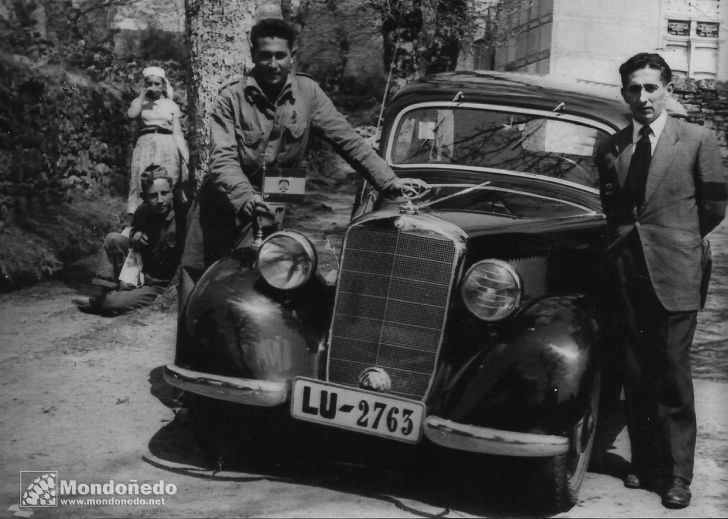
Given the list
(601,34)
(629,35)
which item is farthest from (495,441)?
(629,35)

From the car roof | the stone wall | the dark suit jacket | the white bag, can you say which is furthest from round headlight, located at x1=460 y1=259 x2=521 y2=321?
the stone wall

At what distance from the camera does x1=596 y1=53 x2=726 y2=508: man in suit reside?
429 centimetres

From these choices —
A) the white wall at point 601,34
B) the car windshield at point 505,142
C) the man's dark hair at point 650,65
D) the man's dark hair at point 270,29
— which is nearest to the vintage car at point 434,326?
the car windshield at point 505,142

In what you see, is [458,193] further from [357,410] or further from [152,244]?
[152,244]

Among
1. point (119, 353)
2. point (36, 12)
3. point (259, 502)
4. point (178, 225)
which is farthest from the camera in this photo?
point (36, 12)

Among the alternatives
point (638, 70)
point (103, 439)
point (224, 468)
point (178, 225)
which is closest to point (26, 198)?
point (178, 225)

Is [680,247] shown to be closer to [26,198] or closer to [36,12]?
[26,198]

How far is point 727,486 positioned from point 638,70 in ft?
6.42

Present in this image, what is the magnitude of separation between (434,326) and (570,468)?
86 centimetres

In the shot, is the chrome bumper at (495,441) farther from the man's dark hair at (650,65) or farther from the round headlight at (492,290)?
the man's dark hair at (650,65)

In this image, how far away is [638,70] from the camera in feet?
14.4

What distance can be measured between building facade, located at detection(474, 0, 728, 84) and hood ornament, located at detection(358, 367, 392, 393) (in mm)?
18518

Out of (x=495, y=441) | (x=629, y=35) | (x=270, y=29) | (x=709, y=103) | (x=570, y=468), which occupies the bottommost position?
(x=570, y=468)

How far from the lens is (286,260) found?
4.58 m
